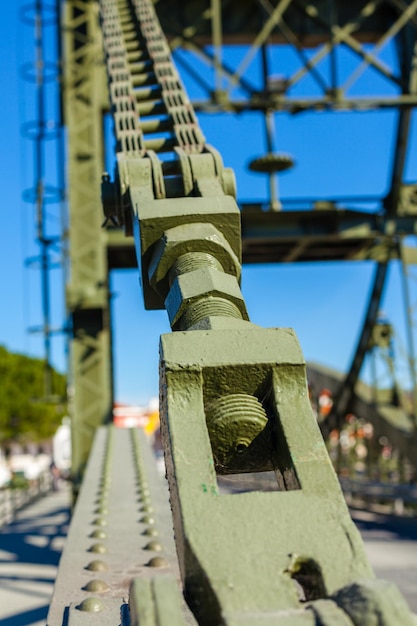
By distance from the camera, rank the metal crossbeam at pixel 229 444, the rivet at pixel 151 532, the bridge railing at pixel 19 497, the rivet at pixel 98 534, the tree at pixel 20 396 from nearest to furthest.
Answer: the metal crossbeam at pixel 229 444
the rivet at pixel 98 534
the rivet at pixel 151 532
the bridge railing at pixel 19 497
the tree at pixel 20 396

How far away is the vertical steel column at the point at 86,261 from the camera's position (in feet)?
37.7

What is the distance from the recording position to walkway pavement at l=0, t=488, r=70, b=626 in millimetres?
7086

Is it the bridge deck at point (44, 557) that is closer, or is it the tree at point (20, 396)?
the bridge deck at point (44, 557)

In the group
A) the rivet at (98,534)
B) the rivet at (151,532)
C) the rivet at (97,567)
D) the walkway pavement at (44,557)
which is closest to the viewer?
the rivet at (97,567)

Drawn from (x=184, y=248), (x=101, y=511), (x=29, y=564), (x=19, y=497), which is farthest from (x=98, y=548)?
(x=19, y=497)

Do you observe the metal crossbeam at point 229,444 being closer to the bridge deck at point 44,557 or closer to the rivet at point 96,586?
the rivet at point 96,586

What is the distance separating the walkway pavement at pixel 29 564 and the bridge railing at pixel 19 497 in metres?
0.24

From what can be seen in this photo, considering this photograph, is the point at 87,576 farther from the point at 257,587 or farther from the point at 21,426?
the point at 21,426

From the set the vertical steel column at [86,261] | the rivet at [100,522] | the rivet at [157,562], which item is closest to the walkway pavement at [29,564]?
the vertical steel column at [86,261]

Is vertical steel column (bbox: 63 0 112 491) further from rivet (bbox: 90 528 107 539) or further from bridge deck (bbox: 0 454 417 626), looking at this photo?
rivet (bbox: 90 528 107 539)

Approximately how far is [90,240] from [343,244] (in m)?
5.27

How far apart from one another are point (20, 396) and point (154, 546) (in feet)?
190

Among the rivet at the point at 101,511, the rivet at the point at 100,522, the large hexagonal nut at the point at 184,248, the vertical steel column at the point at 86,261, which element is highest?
the vertical steel column at the point at 86,261

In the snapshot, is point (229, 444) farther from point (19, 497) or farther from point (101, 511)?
point (19, 497)
